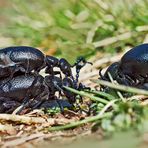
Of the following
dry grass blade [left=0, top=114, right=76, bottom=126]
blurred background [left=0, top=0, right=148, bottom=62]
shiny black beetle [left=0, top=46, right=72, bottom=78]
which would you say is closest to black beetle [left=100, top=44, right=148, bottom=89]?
shiny black beetle [left=0, top=46, right=72, bottom=78]

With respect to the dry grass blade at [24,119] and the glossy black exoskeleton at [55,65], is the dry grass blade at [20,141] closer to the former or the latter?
the dry grass blade at [24,119]

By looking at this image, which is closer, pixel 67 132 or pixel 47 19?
pixel 67 132

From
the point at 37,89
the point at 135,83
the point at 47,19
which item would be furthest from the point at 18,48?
the point at 47,19

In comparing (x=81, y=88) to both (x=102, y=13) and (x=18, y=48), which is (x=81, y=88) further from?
(x=102, y=13)

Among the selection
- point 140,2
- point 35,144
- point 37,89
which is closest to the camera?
point 35,144

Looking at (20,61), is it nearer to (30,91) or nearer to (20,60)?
(20,60)

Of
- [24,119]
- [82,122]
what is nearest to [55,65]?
[24,119]

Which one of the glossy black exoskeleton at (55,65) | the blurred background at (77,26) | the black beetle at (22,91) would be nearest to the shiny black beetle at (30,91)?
the black beetle at (22,91)
